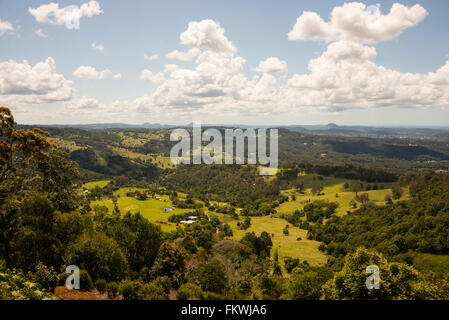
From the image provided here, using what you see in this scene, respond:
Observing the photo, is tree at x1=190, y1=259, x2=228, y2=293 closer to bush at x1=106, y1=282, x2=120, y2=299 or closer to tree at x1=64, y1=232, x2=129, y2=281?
tree at x1=64, y1=232, x2=129, y2=281

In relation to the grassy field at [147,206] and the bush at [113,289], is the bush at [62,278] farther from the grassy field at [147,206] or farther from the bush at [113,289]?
the grassy field at [147,206]

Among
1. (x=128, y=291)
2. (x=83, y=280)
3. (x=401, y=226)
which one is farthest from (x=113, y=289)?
(x=401, y=226)

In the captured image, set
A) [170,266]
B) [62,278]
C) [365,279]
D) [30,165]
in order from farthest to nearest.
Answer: [30,165] < [170,266] < [365,279] < [62,278]

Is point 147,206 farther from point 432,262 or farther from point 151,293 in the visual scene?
point 151,293

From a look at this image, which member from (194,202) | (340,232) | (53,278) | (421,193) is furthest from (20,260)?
(421,193)

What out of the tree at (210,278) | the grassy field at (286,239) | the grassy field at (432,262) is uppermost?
the tree at (210,278)

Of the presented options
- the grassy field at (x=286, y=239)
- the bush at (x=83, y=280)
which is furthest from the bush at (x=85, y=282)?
the grassy field at (x=286, y=239)

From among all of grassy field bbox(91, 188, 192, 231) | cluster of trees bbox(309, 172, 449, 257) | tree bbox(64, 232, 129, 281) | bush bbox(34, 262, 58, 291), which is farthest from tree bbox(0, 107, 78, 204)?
grassy field bbox(91, 188, 192, 231)
